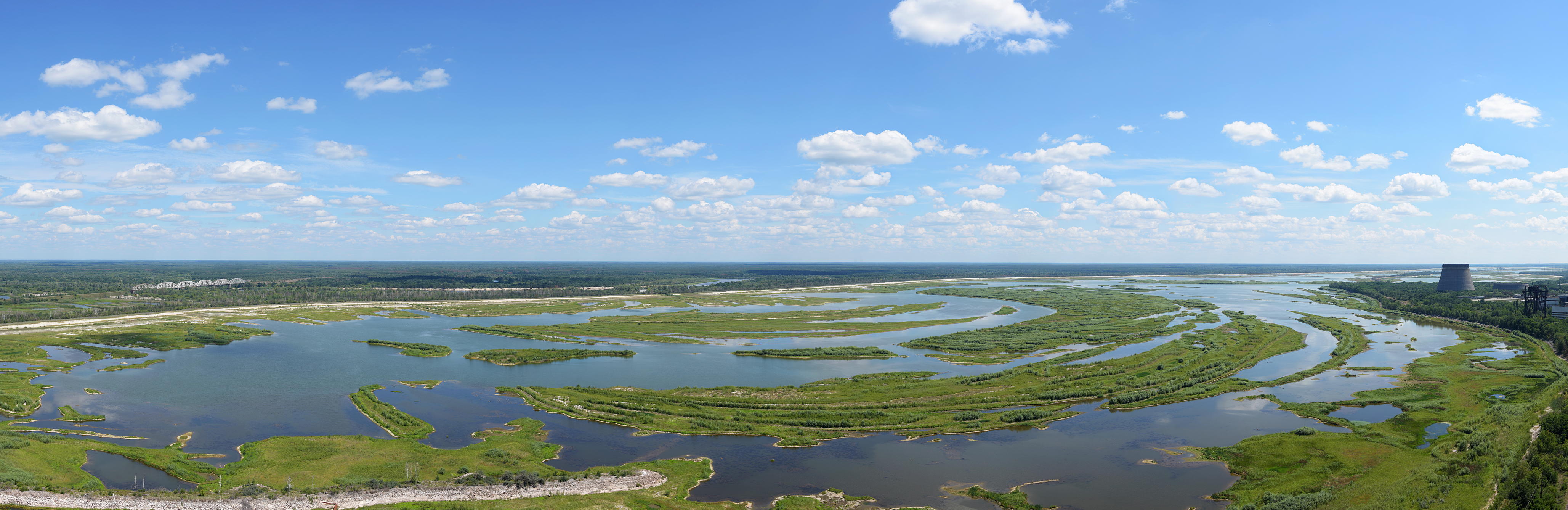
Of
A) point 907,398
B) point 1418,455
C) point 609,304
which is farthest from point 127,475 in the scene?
point 609,304

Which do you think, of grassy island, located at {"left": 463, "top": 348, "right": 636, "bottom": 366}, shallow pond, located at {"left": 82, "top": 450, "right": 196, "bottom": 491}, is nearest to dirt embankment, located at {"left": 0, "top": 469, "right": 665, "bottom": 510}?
shallow pond, located at {"left": 82, "top": 450, "right": 196, "bottom": 491}

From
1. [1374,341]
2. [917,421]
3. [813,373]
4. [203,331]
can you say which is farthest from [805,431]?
[203,331]

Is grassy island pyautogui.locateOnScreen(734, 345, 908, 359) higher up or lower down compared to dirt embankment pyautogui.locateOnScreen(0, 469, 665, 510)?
higher up

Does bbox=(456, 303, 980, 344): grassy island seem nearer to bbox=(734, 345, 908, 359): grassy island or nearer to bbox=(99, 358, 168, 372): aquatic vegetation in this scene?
bbox=(734, 345, 908, 359): grassy island

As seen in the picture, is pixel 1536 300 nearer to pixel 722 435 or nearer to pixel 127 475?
pixel 722 435

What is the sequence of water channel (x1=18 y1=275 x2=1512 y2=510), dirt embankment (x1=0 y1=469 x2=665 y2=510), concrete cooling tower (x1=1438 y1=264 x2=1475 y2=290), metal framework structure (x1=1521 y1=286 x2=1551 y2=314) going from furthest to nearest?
1. concrete cooling tower (x1=1438 y1=264 x2=1475 y2=290)
2. metal framework structure (x1=1521 y1=286 x2=1551 y2=314)
3. water channel (x1=18 y1=275 x2=1512 y2=510)
4. dirt embankment (x1=0 y1=469 x2=665 y2=510)

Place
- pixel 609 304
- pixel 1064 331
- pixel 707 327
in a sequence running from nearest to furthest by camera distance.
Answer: pixel 1064 331 → pixel 707 327 → pixel 609 304
